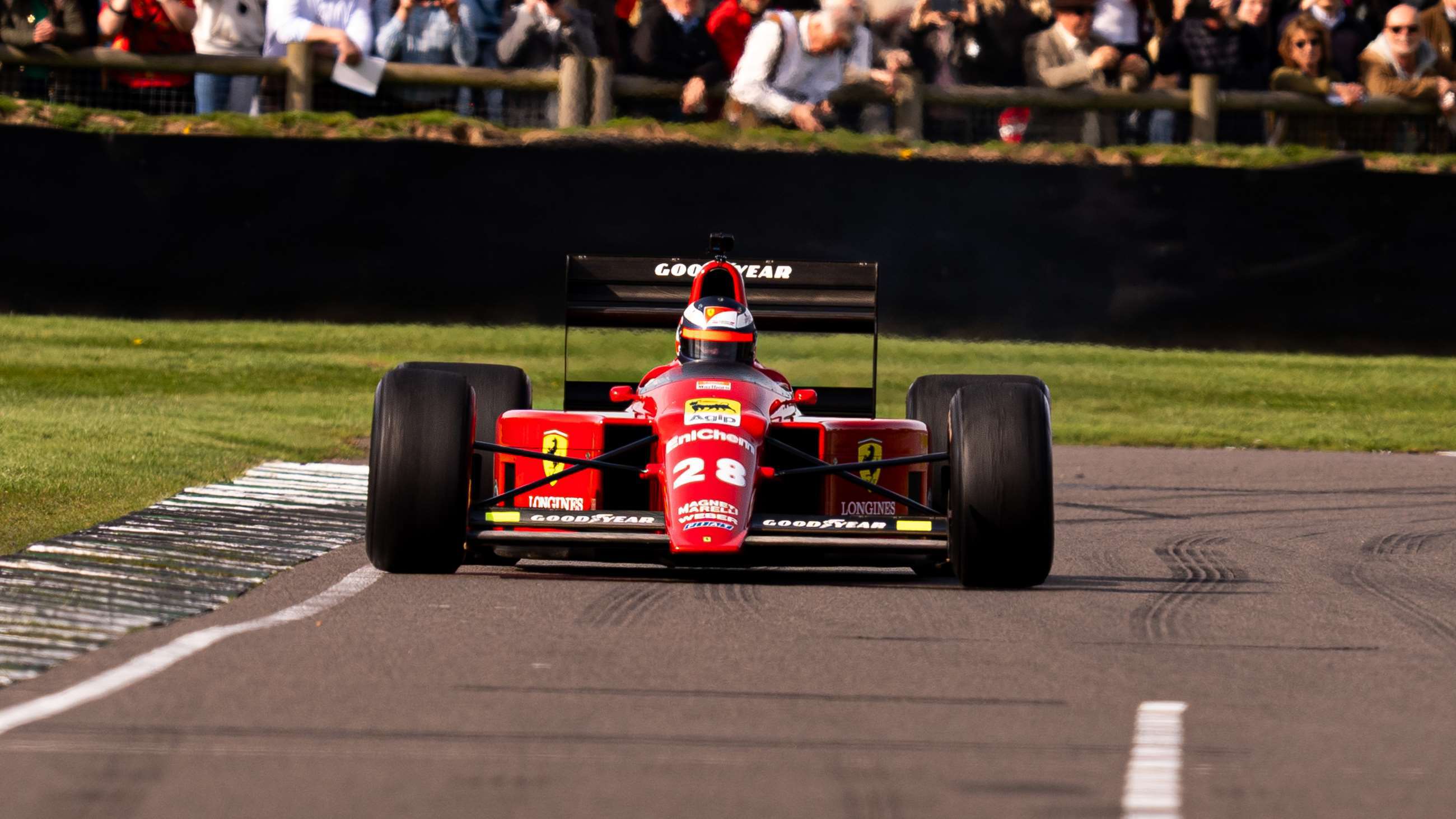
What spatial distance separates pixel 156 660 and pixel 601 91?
11809 mm

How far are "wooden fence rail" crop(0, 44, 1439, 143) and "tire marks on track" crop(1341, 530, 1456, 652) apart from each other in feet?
25.4

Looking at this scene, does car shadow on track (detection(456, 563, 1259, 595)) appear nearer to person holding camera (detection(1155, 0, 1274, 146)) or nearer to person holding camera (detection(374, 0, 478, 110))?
person holding camera (detection(374, 0, 478, 110))

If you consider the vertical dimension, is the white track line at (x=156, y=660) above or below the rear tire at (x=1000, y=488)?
below

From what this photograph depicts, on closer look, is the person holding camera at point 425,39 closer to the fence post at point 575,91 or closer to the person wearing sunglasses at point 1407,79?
the fence post at point 575,91

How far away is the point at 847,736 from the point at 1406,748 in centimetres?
128

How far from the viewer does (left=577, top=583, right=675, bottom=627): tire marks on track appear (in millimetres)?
7449

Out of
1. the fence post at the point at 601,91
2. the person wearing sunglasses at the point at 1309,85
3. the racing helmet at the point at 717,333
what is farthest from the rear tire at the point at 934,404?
the person wearing sunglasses at the point at 1309,85

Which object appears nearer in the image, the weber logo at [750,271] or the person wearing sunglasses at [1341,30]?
the weber logo at [750,271]

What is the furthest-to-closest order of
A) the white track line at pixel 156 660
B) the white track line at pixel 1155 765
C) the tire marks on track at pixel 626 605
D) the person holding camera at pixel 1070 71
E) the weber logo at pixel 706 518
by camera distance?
the person holding camera at pixel 1070 71, the weber logo at pixel 706 518, the tire marks on track at pixel 626 605, the white track line at pixel 156 660, the white track line at pixel 1155 765

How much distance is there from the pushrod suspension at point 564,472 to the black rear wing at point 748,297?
182 centimetres

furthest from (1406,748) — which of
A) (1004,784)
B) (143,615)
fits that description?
(143,615)

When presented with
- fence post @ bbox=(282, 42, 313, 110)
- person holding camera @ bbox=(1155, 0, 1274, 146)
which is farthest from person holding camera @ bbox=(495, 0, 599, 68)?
person holding camera @ bbox=(1155, 0, 1274, 146)

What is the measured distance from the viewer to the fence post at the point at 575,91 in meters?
17.8

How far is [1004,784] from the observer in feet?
16.5
